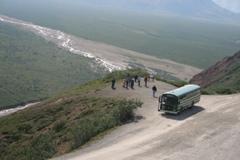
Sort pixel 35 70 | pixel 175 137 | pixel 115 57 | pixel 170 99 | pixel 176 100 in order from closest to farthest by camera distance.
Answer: pixel 175 137 → pixel 176 100 → pixel 170 99 → pixel 35 70 → pixel 115 57

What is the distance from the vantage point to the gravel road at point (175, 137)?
18.3 m

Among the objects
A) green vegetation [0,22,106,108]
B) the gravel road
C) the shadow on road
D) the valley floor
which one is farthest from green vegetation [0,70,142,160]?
the valley floor

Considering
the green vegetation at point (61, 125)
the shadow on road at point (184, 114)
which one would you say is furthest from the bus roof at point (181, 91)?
the green vegetation at point (61, 125)

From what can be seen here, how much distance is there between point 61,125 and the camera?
1067 inches

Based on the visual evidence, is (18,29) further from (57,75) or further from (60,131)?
(60,131)

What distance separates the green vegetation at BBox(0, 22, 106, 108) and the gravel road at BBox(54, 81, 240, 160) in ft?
129

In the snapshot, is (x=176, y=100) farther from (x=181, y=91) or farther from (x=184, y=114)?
(x=184, y=114)

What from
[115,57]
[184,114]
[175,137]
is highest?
[184,114]

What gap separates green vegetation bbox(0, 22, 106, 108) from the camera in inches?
2554

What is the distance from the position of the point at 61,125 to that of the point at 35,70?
191 feet

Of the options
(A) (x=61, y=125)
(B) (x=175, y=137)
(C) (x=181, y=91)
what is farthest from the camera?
(A) (x=61, y=125)

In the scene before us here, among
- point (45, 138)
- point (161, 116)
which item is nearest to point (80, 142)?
point (45, 138)

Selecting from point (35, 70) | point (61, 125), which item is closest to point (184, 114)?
point (61, 125)

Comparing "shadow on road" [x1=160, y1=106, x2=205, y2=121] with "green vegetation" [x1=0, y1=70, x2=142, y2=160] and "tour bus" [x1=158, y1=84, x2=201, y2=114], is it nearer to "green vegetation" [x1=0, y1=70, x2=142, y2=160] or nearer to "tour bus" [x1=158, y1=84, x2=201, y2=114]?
"tour bus" [x1=158, y1=84, x2=201, y2=114]
